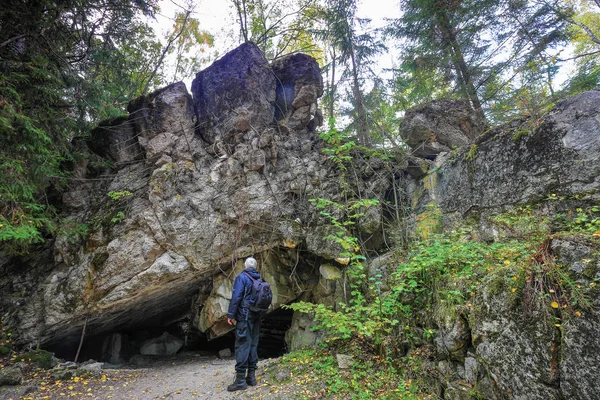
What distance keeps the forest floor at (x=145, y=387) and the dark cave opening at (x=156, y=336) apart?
2915 millimetres

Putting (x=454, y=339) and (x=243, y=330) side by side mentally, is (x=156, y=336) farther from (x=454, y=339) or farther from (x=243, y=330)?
(x=454, y=339)

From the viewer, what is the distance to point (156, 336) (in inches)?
405

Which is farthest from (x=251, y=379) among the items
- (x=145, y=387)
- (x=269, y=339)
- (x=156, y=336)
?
(x=156, y=336)

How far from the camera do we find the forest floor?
4305mm

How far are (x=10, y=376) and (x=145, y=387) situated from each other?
2232 mm

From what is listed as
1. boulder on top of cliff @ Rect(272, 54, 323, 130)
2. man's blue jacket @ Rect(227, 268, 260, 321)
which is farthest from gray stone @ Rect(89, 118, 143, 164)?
man's blue jacket @ Rect(227, 268, 260, 321)

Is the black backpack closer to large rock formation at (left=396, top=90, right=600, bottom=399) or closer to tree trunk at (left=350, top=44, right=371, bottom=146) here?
large rock formation at (left=396, top=90, right=600, bottom=399)

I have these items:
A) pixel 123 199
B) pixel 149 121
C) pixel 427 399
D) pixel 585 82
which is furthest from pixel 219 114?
pixel 585 82

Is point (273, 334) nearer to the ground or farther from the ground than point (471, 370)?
nearer to the ground

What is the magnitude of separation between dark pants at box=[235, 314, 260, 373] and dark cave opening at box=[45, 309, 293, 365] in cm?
415

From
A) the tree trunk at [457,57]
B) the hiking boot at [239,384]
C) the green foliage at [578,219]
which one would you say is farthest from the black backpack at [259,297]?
the tree trunk at [457,57]

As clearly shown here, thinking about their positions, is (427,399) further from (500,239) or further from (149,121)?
(149,121)

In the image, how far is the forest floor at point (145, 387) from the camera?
430 centimetres

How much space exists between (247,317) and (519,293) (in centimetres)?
364
